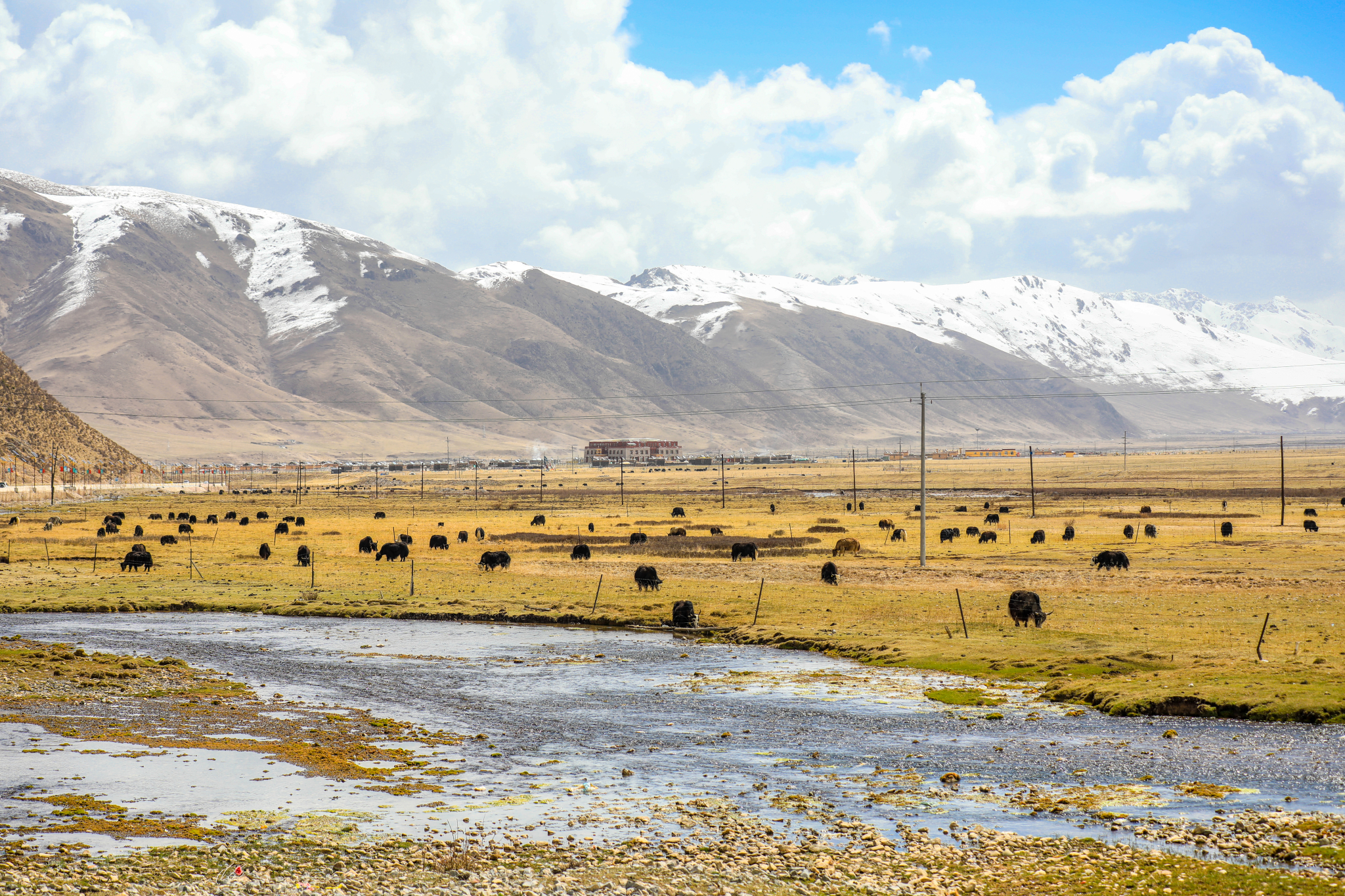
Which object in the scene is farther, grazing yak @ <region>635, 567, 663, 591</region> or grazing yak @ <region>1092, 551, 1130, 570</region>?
grazing yak @ <region>1092, 551, 1130, 570</region>

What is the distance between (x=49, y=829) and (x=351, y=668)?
53.9 feet

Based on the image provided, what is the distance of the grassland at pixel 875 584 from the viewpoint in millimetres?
31078

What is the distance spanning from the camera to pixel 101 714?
26.0 meters

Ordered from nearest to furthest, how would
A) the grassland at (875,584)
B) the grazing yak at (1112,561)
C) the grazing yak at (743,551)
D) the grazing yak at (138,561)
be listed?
the grassland at (875,584) < the grazing yak at (1112,561) < the grazing yak at (138,561) < the grazing yak at (743,551)

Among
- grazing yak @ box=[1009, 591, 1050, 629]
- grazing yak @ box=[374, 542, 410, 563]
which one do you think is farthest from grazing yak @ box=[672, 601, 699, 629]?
grazing yak @ box=[374, 542, 410, 563]

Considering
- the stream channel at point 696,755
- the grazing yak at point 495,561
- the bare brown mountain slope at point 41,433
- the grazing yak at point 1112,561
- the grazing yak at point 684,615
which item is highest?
the bare brown mountain slope at point 41,433

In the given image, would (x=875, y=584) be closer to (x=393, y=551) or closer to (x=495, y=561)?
(x=495, y=561)

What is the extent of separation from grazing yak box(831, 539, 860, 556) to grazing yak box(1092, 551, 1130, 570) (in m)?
14.7

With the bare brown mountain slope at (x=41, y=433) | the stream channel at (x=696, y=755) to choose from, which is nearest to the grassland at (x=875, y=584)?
the stream channel at (x=696, y=755)

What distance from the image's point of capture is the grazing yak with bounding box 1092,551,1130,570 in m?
55.9

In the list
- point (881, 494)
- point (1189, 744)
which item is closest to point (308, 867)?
point (1189, 744)

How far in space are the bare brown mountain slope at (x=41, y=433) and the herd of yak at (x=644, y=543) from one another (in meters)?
63.3

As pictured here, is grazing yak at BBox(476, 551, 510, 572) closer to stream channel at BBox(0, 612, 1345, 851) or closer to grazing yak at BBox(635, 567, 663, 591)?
grazing yak at BBox(635, 567, 663, 591)

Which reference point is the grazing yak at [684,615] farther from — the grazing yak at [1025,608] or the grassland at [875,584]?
the grazing yak at [1025,608]
